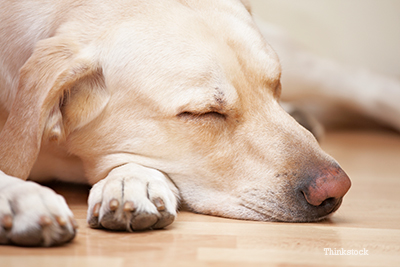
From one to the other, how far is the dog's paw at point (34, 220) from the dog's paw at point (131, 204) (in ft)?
0.60

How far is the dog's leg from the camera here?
14.5 ft

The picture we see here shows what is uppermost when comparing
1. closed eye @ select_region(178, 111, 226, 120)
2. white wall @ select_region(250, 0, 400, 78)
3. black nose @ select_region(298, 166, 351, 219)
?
closed eye @ select_region(178, 111, 226, 120)

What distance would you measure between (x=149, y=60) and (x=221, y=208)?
2.20 ft

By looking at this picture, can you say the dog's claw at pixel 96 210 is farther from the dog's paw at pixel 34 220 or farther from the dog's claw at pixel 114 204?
the dog's paw at pixel 34 220

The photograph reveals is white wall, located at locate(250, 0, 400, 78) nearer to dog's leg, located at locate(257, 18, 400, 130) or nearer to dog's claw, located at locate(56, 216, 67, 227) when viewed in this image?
dog's leg, located at locate(257, 18, 400, 130)

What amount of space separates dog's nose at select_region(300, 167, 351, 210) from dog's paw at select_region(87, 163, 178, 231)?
505mm

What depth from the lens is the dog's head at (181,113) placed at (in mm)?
1902

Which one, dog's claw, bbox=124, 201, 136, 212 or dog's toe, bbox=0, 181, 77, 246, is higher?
dog's toe, bbox=0, 181, 77, 246

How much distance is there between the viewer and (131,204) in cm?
163

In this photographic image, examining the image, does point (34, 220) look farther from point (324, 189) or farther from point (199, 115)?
point (324, 189)

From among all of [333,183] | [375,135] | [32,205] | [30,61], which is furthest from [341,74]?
[32,205]

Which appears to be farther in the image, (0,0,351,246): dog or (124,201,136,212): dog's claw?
(0,0,351,246): dog

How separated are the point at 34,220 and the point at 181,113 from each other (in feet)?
2.54

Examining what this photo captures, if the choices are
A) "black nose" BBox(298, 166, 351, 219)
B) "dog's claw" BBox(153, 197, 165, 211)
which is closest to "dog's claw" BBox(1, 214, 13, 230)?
"dog's claw" BBox(153, 197, 165, 211)
